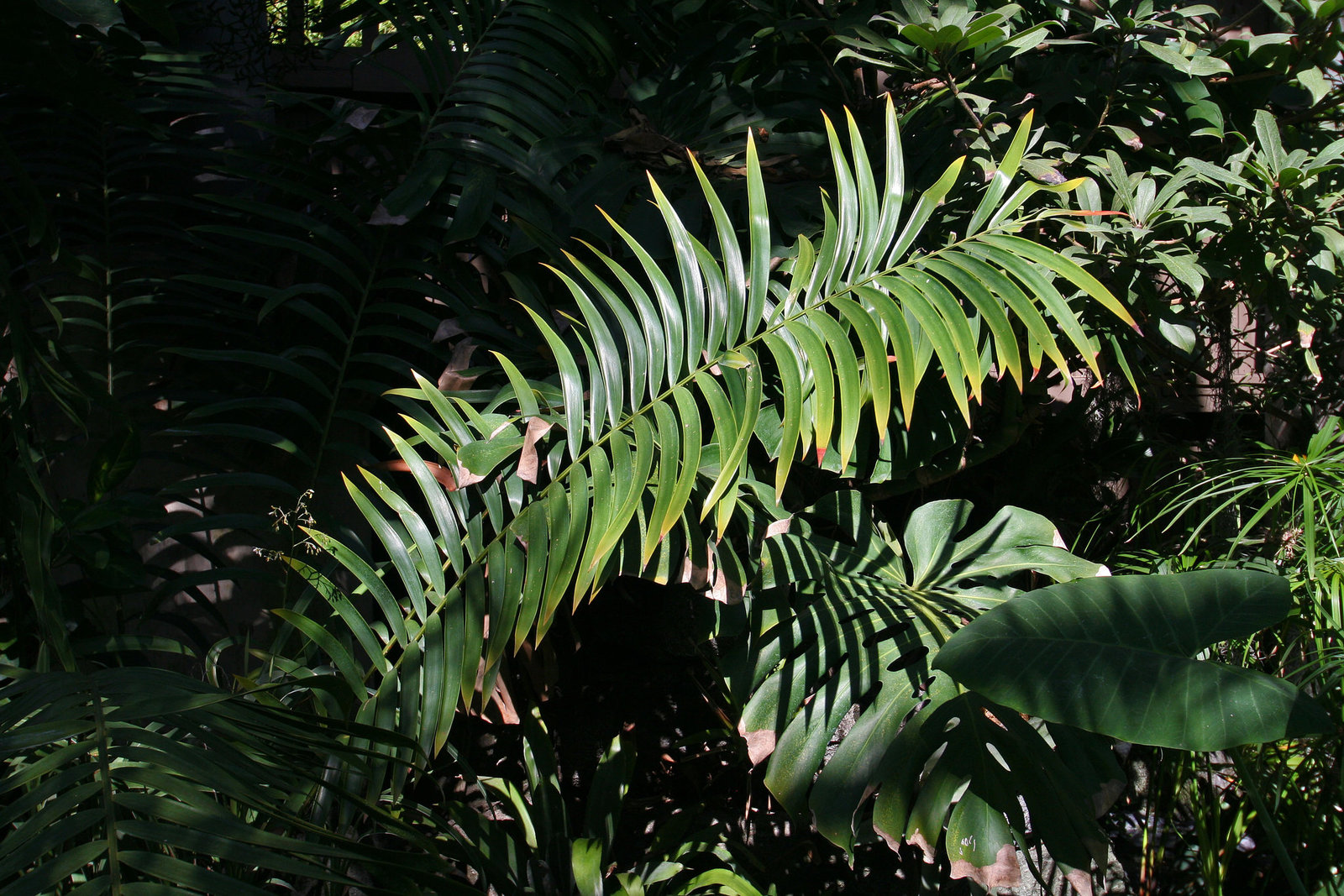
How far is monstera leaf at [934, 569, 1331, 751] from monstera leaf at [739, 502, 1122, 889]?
0.22m

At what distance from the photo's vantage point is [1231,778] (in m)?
1.95

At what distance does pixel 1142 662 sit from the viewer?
956 mm

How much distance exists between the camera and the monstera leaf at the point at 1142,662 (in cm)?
86

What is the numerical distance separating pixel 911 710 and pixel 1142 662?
38 centimetres

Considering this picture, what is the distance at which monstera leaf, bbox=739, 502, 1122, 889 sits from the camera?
111 centimetres

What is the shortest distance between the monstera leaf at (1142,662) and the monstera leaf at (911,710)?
216mm

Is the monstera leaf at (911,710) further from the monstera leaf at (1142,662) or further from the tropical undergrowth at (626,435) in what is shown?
the monstera leaf at (1142,662)

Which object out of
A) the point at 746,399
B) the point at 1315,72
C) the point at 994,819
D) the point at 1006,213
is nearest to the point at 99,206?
the point at 746,399

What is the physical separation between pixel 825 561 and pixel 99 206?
1657mm

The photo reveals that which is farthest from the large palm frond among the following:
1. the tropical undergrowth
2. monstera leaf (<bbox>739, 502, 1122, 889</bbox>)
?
monstera leaf (<bbox>739, 502, 1122, 889</bbox>)

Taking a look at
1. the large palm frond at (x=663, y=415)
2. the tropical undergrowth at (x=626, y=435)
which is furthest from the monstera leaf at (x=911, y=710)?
the large palm frond at (x=663, y=415)

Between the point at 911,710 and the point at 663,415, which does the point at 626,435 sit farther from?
the point at 911,710

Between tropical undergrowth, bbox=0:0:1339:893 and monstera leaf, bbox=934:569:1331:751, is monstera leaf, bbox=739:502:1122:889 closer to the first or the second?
tropical undergrowth, bbox=0:0:1339:893

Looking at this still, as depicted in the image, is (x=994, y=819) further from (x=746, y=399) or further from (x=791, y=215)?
(x=791, y=215)
